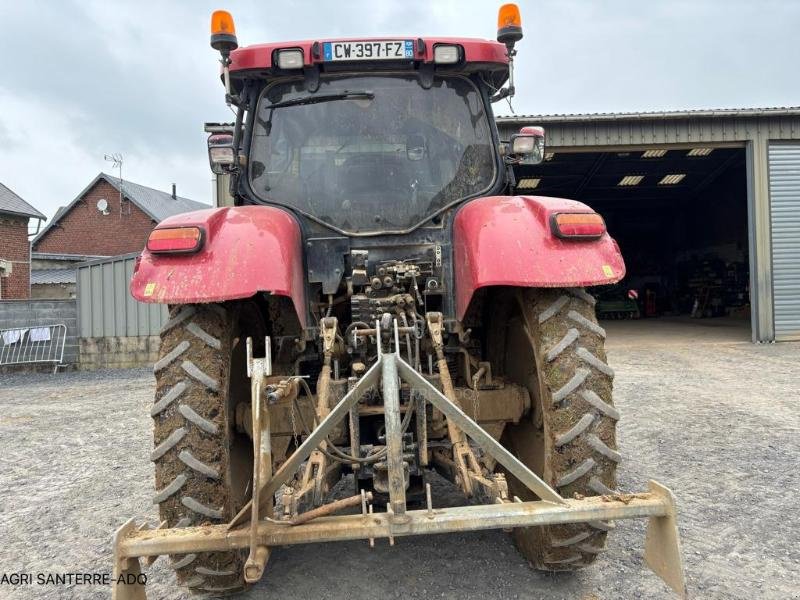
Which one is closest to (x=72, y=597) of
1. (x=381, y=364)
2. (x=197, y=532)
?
(x=197, y=532)

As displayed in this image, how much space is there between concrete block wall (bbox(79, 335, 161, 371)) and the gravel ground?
417cm

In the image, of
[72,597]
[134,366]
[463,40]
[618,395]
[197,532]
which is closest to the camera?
[197,532]

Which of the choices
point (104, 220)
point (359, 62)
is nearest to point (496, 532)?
point (359, 62)

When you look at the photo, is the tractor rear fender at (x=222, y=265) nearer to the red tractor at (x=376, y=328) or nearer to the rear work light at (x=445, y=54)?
the red tractor at (x=376, y=328)

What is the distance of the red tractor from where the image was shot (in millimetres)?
1993

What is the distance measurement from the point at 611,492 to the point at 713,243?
2300cm

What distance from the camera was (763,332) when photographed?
11945mm

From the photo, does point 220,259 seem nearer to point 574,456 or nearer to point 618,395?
point 574,456

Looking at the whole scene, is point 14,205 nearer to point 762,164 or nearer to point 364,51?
point 364,51

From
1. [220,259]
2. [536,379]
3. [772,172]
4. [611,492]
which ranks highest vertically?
[772,172]

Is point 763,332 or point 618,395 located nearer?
point 618,395

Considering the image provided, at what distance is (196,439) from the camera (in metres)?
2.34

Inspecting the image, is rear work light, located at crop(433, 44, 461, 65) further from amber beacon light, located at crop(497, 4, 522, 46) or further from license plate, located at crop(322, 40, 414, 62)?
Answer: amber beacon light, located at crop(497, 4, 522, 46)

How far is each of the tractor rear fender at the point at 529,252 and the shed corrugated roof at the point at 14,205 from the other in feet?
72.0
